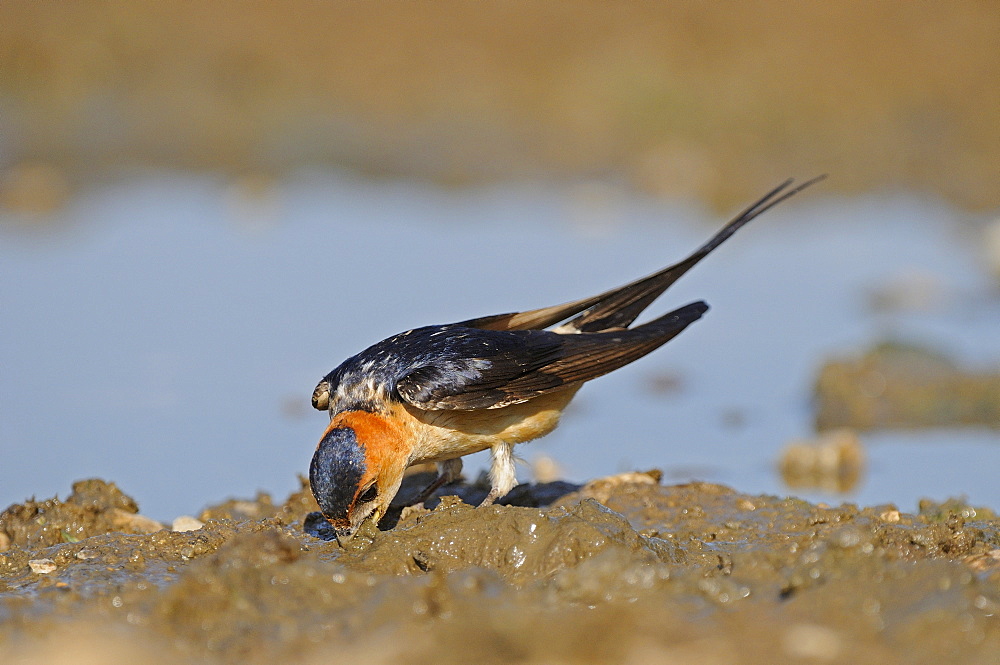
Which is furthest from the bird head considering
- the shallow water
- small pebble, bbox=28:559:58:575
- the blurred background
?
the blurred background

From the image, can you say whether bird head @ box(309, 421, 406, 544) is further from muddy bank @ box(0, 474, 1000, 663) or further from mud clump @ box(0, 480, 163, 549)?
mud clump @ box(0, 480, 163, 549)

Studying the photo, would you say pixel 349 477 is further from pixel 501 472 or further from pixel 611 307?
pixel 611 307

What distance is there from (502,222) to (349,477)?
807 cm

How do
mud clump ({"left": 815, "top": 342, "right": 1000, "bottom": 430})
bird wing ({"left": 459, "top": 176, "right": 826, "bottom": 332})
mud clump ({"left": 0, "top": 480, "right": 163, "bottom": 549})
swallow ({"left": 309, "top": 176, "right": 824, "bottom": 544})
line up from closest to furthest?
swallow ({"left": 309, "top": 176, "right": 824, "bottom": 544}) < mud clump ({"left": 0, "top": 480, "right": 163, "bottom": 549}) < bird wing ({"left": 459, "top": 176, "right": 826, "bottom": 332}) < mud clump ({"left": 815, "top": 342, "right": 1000, "bottom": 430})

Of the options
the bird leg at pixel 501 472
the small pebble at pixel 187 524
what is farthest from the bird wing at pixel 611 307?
the small pebble at pixel 187 524

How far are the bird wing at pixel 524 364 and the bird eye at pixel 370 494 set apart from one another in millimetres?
380

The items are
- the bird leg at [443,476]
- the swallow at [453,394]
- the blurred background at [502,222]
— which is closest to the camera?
the swallow at [453,394]

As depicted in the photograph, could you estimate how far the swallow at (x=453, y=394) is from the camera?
189 inches

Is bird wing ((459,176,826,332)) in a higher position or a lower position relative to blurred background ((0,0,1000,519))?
lower

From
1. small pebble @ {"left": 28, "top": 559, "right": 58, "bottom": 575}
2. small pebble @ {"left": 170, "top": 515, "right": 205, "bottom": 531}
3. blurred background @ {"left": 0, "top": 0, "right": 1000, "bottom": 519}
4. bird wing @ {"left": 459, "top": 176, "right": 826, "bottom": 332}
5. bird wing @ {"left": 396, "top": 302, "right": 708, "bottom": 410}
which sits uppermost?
blurred background @ {"left": 0, "top": 0, "right": 1000, "bottom": 519}

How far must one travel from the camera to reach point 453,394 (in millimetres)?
5055

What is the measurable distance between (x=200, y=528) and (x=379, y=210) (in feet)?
26.0

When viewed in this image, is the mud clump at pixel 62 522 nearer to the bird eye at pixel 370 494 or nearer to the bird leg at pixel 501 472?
the bird eye at pixel 370 494

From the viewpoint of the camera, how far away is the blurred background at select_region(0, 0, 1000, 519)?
7.61 meters
